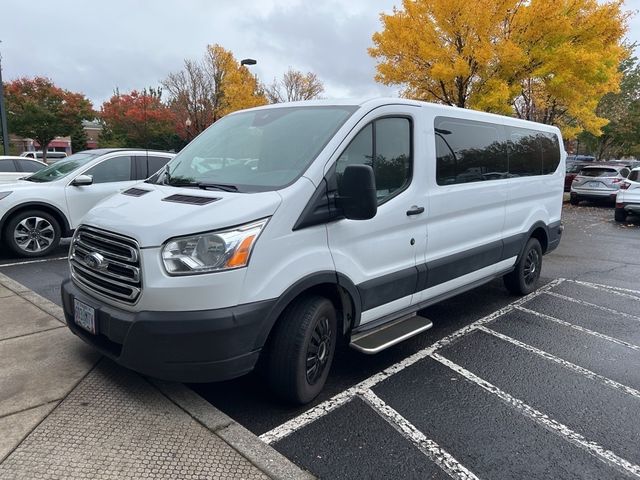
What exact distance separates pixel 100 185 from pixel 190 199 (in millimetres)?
5546

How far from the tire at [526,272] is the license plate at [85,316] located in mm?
4597

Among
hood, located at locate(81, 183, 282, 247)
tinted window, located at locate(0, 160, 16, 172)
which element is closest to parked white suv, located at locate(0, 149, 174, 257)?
hood, located at locate(81, 183, 282, 247)

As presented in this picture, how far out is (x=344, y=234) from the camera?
10.7 ft

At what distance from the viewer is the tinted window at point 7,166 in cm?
1204

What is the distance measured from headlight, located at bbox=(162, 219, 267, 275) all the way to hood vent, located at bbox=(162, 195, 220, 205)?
307mm

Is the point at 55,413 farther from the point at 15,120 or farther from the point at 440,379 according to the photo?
the point at 15,120

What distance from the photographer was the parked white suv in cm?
716

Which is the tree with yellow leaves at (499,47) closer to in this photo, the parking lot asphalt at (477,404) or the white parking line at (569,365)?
the parking lot asphalt at (477,404)

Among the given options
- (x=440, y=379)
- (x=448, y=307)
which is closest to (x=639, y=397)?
(x=440, y=379)

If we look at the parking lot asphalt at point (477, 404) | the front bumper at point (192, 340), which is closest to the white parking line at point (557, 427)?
the parking lot asphalt at point (477, 404)

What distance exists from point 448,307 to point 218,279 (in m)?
3.52

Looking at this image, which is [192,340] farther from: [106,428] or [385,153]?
[385,153]

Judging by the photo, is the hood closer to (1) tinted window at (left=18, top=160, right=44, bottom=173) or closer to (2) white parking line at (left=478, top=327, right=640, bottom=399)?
(2) white parking line at (left=478, top=327, right=640, bottom=399)

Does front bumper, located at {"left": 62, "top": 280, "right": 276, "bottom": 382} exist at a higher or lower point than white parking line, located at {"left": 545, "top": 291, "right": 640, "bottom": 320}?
higher
